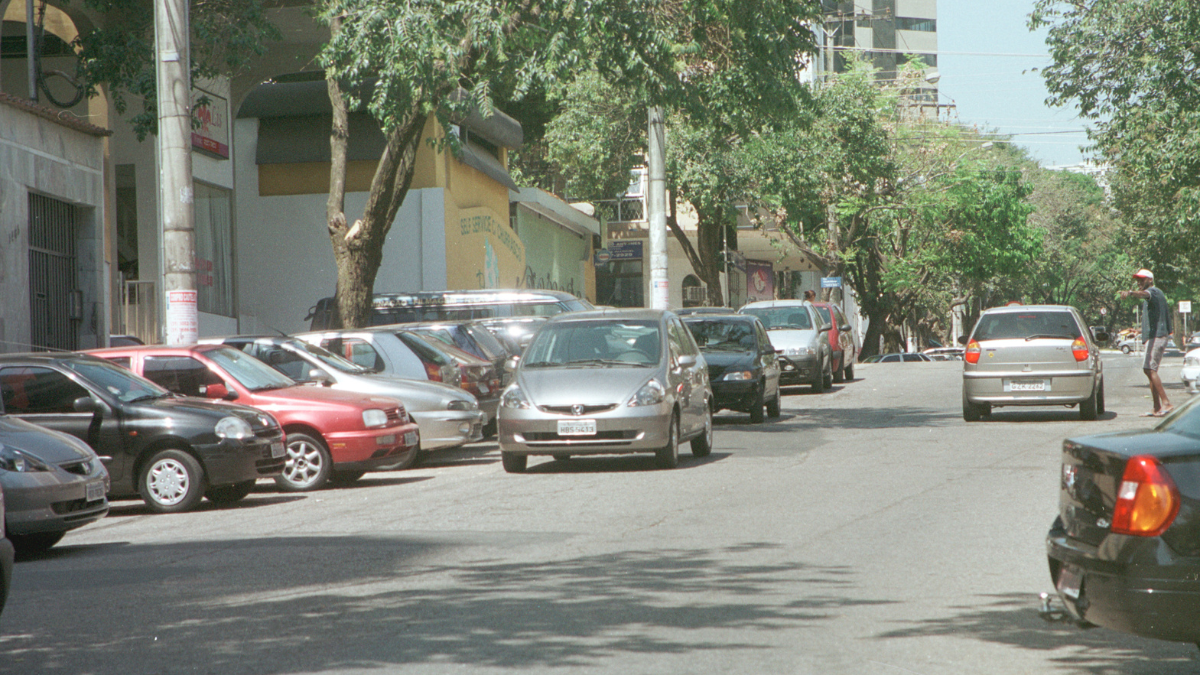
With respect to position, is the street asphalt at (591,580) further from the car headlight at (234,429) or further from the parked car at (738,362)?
the parked car at (738,362)

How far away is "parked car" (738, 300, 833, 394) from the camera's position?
24859 mm

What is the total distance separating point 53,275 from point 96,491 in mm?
11528

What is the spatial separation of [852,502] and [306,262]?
22.4m

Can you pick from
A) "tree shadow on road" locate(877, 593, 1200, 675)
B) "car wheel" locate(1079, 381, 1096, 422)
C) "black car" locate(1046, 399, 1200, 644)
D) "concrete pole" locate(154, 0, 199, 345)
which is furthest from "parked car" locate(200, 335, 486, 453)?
"black car" locate(1046, 399, 1200, 644)

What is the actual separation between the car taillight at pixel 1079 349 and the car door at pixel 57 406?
11944 mm

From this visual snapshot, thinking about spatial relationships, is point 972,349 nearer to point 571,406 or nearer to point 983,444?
point 983,444

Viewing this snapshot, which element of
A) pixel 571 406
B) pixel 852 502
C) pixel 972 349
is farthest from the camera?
pixel 972 349

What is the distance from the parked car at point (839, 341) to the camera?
92.9 feet

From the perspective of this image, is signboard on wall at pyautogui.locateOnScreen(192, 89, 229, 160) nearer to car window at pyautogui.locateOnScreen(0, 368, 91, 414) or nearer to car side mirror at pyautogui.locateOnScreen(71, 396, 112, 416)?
car window at pyautogui.locateOnScreen(0, 368, 91, 414)

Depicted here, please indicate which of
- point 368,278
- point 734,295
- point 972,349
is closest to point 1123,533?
point 972,349

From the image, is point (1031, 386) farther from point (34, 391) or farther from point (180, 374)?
point (34, 391)

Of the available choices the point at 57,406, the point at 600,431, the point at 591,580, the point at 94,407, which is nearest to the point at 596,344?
the point at 600,431

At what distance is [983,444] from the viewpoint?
15398 mm

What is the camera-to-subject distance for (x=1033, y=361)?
17891 millimetres
